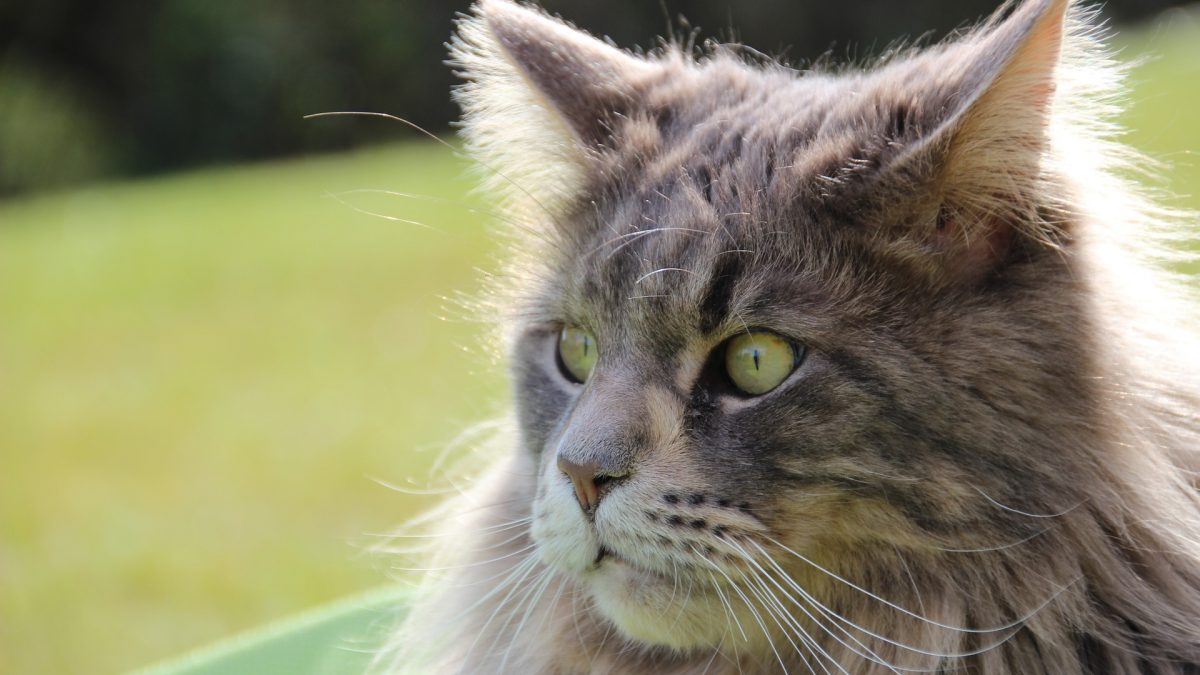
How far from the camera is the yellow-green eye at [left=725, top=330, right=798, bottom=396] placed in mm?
1565

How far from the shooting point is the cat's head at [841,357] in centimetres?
149

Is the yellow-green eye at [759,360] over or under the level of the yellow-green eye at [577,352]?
over

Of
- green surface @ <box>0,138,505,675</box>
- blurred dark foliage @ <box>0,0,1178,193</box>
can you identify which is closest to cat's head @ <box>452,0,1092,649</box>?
green surface @ <box>0,138,505,675</box>

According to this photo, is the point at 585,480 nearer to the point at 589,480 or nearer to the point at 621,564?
the point at 589,480

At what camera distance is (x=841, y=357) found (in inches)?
60.1

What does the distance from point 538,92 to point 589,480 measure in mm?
755

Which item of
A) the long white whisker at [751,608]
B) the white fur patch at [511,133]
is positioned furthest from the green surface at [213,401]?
the long white whisker at [751,608]

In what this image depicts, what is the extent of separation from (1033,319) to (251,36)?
14059 mm

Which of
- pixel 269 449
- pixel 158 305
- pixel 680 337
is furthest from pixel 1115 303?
pixel 158 305

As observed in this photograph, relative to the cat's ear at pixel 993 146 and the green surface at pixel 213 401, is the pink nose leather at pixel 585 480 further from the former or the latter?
the green surface at pixel 213 401

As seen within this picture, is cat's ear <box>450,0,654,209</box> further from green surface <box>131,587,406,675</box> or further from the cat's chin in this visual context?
green surface <box>131,587,406,675</box>

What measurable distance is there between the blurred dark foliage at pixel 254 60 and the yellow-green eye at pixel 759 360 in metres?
12.6

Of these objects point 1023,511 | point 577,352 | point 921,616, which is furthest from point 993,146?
point 577,352

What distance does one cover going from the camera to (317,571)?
4301mm
